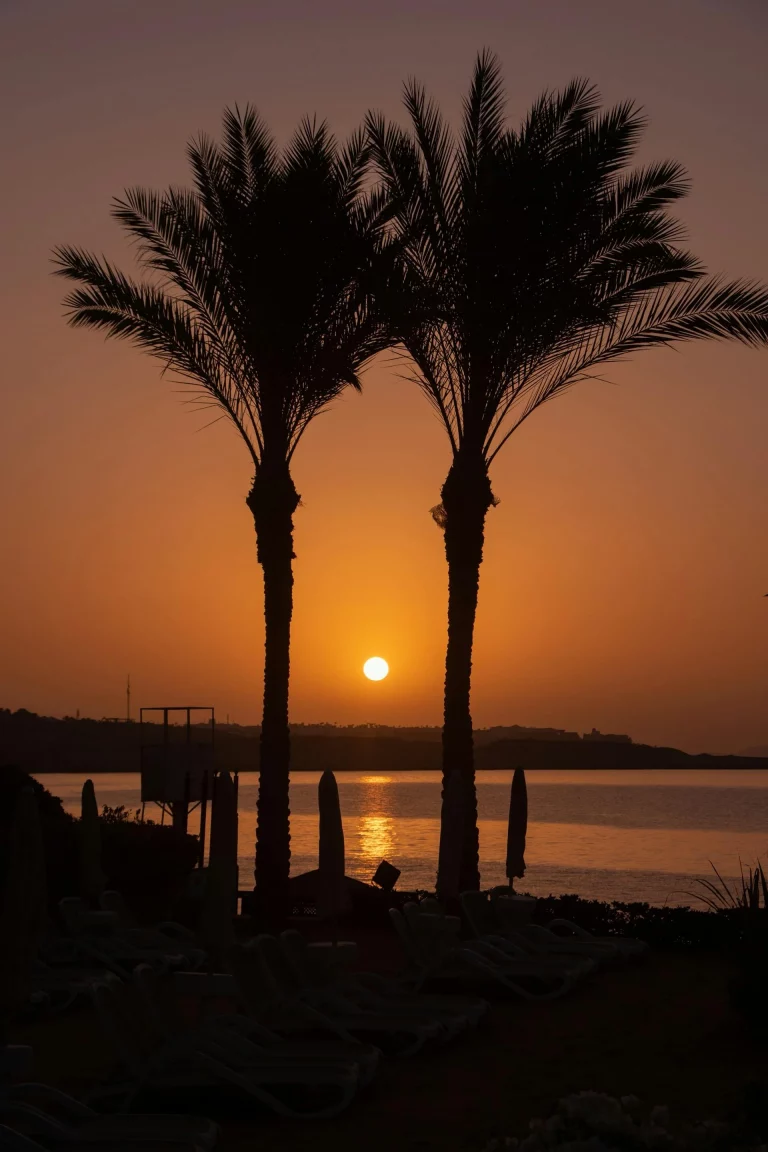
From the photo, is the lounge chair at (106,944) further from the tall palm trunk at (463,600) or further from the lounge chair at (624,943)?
the tall palm trunk at (463,600)

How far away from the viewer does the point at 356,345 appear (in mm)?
20500

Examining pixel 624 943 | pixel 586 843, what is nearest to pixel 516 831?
pixel 624 943

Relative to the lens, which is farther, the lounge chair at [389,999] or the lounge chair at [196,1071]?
the lounge chair at [389,999]

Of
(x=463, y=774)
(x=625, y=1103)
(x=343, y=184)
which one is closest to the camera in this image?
(x=625, y=1103)

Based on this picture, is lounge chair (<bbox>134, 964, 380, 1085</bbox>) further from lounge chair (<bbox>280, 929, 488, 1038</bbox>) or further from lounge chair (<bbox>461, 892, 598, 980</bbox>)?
lounge chair (<bbox>461, 892, 598, 980</bbox>)

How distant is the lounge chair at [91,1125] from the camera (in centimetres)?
682

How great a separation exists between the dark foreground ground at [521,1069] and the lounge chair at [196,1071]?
0.65 feet

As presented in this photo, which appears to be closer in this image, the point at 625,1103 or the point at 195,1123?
the point at 625,1103

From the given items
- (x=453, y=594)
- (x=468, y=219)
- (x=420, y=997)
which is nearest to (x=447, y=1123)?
(x=420, y=997)

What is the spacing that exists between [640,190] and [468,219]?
2778 mm

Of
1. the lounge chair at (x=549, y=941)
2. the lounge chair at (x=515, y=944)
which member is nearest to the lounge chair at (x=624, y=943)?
the lounge chair at (x=549, y=941)

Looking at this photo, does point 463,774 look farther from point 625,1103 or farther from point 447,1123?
point 625,1103

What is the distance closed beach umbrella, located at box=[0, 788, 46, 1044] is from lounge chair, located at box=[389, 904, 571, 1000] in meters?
4.46

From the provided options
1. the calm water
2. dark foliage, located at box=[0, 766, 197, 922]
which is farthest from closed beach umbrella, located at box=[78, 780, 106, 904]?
the calm water
